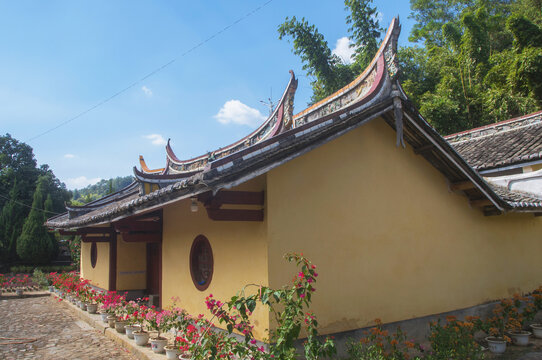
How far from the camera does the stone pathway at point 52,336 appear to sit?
21.3ft

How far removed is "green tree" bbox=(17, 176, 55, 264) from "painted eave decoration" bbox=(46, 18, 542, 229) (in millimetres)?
16084

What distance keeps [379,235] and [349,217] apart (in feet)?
2.29

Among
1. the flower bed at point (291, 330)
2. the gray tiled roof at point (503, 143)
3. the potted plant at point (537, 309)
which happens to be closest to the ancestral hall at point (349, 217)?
the flower bed at point (291, 330)

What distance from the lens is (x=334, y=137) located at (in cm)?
549

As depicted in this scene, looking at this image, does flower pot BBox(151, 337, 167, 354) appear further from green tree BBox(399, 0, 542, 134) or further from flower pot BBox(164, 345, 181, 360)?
green tree BBox(399, 0, 542, 134)

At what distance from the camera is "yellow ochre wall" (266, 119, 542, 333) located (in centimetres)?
547

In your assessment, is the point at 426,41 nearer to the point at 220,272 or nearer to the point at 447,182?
the point at 447,182

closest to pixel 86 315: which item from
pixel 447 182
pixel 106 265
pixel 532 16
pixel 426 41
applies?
pixel 106 265

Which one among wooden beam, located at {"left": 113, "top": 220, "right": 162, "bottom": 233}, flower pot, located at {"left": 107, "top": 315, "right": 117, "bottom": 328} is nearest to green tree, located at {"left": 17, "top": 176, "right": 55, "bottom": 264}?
flower pot, located at {"left": 107, "top": 315, "right": 117, "bottom": 328}

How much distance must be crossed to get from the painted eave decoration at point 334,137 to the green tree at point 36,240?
1608 centimetres

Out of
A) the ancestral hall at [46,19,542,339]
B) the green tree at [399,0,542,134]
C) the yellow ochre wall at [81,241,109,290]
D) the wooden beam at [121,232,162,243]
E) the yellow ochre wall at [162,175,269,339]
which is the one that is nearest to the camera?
the ancestral hall at [46,19,542,339]

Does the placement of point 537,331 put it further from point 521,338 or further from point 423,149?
point 423,149

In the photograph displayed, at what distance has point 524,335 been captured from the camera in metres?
6.58

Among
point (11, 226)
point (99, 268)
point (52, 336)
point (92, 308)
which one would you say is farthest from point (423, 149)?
point (11, 226)
